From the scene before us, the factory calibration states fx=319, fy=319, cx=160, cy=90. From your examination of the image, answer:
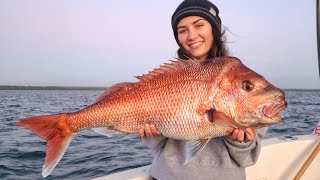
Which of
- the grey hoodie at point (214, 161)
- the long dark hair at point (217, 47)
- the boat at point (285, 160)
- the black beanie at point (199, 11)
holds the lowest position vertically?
the boat at point (285, 160)

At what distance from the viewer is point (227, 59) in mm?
2443

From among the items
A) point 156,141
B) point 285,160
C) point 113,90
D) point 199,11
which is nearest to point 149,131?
point 156,141

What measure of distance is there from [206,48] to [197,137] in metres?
0.89

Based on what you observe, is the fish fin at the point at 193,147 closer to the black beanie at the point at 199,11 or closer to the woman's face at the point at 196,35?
the woman's face at the point at 196,35

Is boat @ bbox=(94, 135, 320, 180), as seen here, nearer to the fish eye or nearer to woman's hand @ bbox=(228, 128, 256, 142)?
woman's hand @ bbox=(228, 128, 256, 142)

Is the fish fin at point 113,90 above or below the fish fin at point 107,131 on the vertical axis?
above

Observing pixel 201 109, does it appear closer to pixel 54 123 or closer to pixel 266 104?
pixel 266 104

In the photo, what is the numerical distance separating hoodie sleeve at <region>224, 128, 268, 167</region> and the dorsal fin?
67cm

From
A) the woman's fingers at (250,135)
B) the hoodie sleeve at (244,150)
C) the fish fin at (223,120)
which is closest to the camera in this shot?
the fish fin at (223,120)

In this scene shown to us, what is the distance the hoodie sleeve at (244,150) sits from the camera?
2428mm

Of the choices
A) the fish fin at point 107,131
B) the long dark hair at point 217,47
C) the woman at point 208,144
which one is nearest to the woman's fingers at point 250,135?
the woman at point 208,144

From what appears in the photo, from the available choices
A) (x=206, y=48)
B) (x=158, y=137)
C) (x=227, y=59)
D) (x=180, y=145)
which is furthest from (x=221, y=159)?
(x=206, y=48)

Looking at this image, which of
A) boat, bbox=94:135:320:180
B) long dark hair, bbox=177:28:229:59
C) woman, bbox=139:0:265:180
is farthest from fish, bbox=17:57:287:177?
boat, bbox=94:135:320:180

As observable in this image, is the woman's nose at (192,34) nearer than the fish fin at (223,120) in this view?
No
